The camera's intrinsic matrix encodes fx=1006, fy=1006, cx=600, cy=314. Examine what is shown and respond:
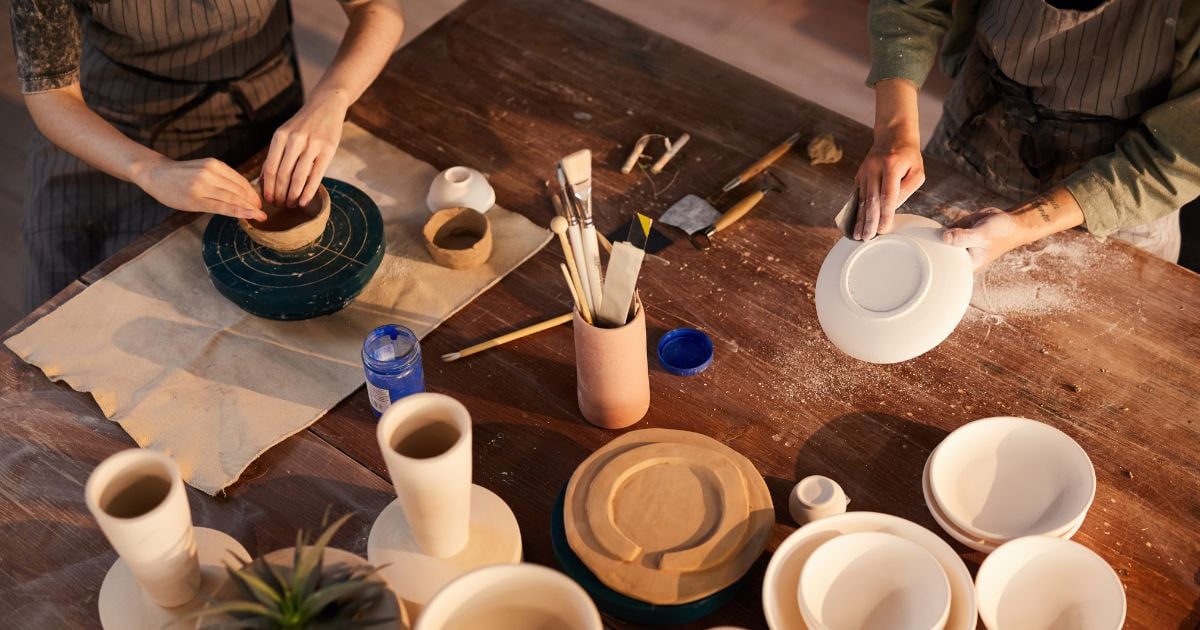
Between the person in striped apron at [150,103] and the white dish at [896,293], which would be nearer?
the white dish at [896,293]

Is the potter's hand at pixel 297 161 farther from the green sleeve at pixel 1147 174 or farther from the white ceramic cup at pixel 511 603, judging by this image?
the green sleeve at pixel 1147 174

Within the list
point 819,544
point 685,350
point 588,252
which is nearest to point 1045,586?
point 819,544

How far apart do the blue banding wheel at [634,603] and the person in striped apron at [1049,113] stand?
0.56 m

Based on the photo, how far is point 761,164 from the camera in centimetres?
182

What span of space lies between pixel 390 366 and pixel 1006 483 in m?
0.86

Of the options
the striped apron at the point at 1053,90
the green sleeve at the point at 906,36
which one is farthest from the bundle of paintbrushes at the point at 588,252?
the striped apron at the point at 1053,90

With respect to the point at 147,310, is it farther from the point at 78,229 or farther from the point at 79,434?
the point at 78,229

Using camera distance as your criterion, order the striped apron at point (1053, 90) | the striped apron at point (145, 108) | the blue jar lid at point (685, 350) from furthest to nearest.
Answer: the striped apron at point (145, 108)
the striped apron at point (1053, 90)
the blue jar lid at point (685, 350)

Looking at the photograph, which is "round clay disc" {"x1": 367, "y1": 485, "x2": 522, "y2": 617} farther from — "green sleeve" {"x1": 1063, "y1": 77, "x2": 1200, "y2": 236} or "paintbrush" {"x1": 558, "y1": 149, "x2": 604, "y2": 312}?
"green sleeve" {"x1": 1063, "y1": 77, "x2": 1200, "y2": 236}

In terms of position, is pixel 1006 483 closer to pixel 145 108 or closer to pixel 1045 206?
pixel 1045 206

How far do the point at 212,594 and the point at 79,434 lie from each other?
47 centimetres

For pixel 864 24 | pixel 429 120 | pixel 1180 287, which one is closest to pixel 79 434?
pixel 429 120

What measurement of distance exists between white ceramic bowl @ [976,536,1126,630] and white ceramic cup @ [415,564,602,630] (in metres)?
0.52

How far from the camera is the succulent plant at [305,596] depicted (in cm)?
97
